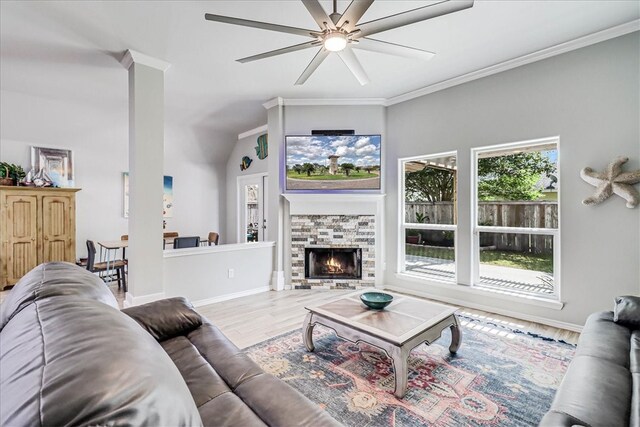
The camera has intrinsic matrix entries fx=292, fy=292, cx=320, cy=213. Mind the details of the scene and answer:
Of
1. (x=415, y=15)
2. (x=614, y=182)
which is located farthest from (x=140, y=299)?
(x=614, y=182)

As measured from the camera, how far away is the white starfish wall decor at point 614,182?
2662mm

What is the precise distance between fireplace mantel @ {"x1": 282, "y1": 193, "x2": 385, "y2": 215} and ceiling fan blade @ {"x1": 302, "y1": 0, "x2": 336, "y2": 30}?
2.67m

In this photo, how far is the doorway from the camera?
6.12m

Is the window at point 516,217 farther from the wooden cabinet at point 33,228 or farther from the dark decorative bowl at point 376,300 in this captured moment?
the wooden cabinet at point 33,228

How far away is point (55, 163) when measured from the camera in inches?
192

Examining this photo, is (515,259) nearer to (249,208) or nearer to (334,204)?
(334,204)

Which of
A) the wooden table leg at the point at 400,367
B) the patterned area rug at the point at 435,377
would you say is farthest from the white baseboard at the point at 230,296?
the wooden table leg at the point at 400,367

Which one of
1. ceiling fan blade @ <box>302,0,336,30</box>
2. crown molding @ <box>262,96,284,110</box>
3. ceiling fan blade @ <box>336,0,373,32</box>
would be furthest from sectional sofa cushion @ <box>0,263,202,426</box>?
crown molding @ <box>262,96,284,110</box>

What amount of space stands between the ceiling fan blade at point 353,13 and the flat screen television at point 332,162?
2.42 metres

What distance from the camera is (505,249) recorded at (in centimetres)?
358

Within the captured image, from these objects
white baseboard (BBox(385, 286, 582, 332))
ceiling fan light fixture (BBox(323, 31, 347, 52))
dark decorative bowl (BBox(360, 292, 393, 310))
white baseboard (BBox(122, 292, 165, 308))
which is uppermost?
ceiling fan light fixture (BBox(323, 31, 347, 52))

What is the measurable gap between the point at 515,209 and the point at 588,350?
2.17 metres

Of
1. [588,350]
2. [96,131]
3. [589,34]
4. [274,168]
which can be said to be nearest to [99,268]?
[96,131]

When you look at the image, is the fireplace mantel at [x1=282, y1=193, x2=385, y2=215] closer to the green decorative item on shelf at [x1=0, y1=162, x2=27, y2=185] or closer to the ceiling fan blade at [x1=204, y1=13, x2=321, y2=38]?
the ceiling fan blade at [x1=204, y1=13, x2=321, y2=38]
